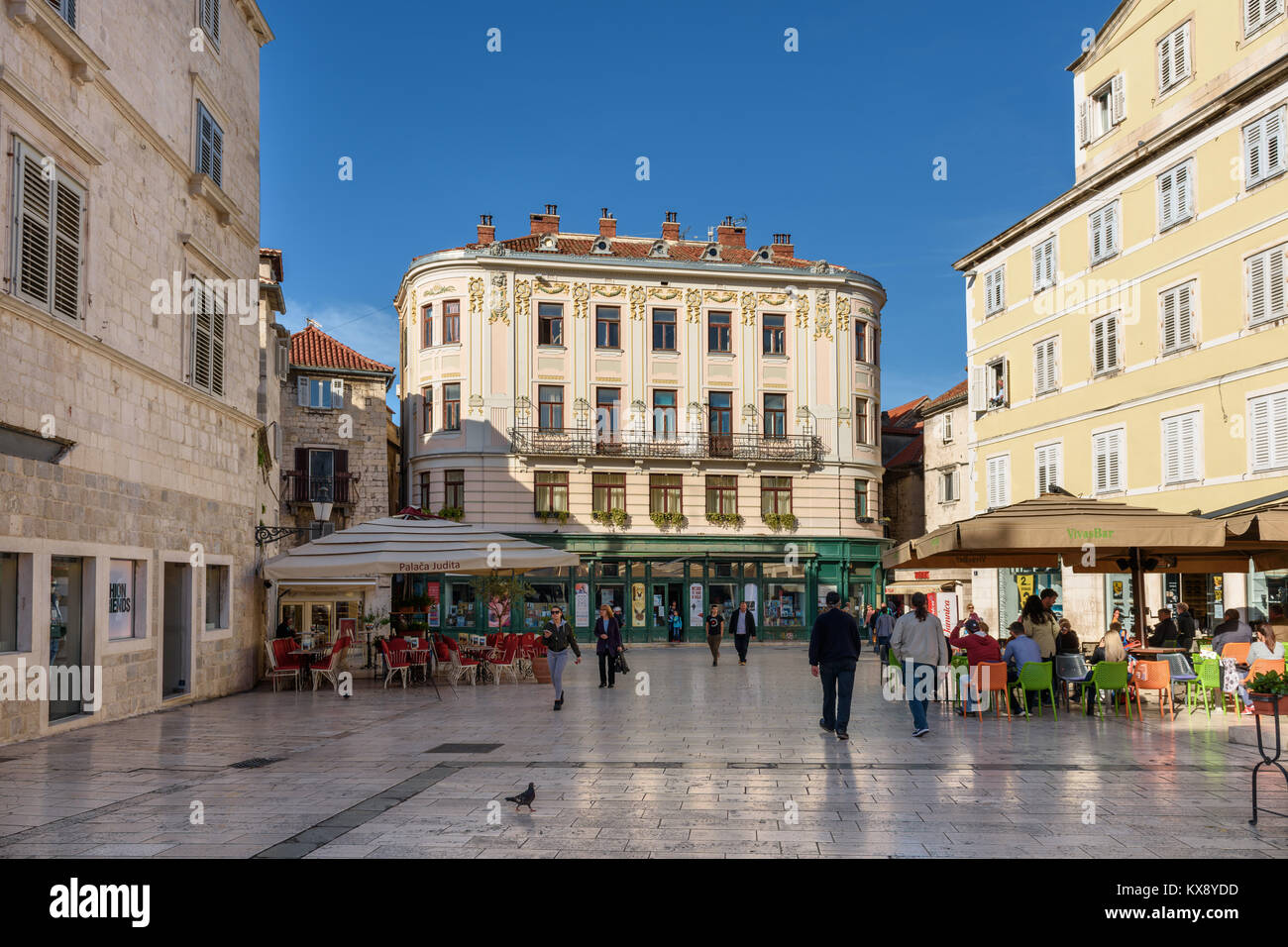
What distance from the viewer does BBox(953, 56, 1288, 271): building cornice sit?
22797 millimetres

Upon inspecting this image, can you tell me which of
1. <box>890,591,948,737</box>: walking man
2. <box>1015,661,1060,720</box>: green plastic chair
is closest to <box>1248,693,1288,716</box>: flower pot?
<box>890,591,948,737</box>: walking man

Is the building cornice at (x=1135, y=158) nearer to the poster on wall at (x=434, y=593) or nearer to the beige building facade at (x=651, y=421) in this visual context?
the beige building facade at (x=651, y=421)

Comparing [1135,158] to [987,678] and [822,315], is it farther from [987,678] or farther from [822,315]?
[987,678]

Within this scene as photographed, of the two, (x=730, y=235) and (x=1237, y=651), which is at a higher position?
(x=730, y=235)

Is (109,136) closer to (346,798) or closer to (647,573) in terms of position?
(346,798)

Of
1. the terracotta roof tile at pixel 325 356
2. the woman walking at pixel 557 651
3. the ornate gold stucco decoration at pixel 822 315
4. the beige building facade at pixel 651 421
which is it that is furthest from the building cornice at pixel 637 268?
the woman walking at pixel 557 651

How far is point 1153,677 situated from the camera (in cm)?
1460

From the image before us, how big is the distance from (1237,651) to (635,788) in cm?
1014

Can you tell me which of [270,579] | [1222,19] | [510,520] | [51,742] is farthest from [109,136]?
[510,520]

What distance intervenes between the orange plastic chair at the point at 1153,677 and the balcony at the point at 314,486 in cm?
2906

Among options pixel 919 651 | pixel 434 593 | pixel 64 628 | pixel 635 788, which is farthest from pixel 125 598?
pixel 434 593

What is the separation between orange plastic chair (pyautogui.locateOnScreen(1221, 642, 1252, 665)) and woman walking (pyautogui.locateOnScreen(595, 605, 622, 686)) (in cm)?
1016

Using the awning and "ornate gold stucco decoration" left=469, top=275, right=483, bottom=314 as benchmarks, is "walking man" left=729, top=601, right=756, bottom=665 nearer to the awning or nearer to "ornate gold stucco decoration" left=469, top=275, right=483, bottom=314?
the awning

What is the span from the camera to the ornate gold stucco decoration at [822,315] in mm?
42844
